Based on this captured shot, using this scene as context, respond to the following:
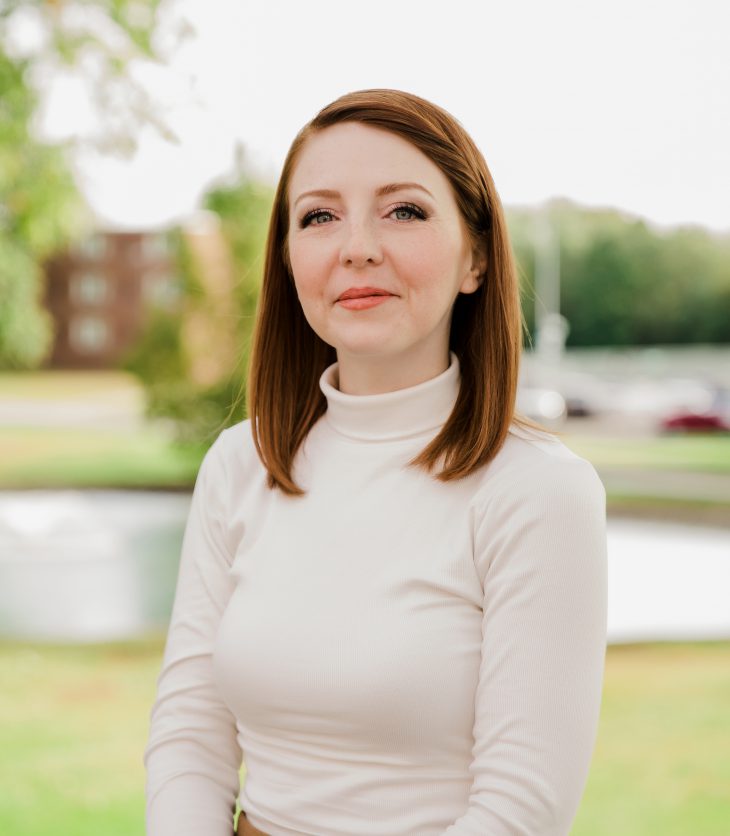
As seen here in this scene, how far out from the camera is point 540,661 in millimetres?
934

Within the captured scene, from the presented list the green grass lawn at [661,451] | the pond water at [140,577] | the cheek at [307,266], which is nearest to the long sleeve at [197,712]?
the cheek at [307,266]

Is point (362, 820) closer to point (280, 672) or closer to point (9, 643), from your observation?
point (280, 672)

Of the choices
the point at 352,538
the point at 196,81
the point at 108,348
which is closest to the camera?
the point at 352,538

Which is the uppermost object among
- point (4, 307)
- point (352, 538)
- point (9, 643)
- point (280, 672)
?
point (352, 538)

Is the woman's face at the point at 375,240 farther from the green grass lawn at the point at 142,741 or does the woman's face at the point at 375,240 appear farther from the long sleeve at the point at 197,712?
the green grass lawn at the point at 142,741

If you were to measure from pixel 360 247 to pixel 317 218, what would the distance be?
0.09 m

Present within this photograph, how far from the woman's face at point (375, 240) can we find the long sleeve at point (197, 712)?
0.27m

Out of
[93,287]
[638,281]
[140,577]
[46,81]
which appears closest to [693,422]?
[638,281]

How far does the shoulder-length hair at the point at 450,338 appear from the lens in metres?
1.05

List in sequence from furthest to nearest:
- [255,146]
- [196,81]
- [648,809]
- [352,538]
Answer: [255,146], [196,81], [648,809], [352,538]

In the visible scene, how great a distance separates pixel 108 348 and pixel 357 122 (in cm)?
1487

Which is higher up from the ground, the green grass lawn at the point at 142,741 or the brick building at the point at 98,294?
the green grass lawn at the point at 142,741

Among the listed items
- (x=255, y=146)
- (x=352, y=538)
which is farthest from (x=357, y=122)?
(x=255, y=146)

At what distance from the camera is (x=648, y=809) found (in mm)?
2732
